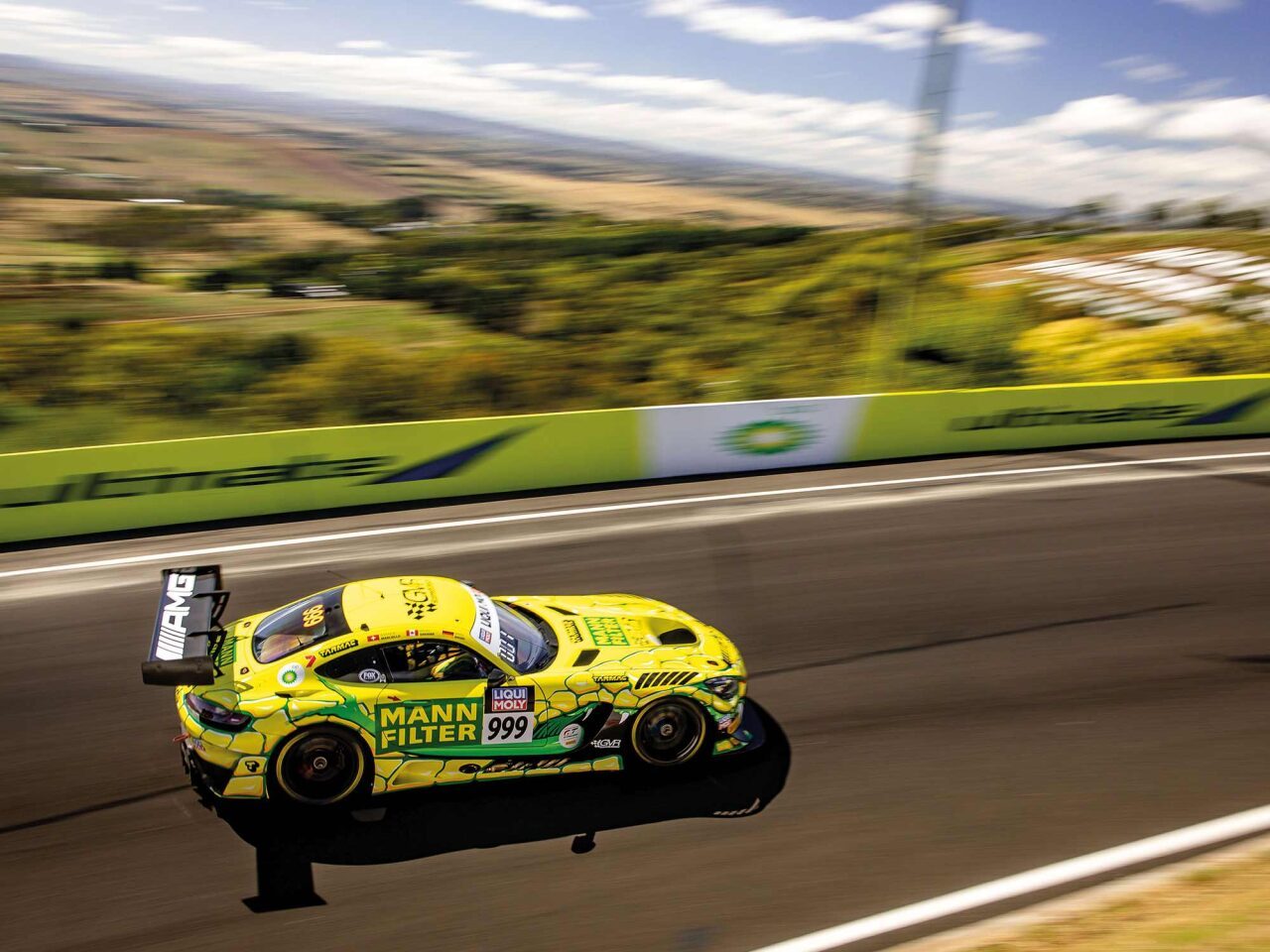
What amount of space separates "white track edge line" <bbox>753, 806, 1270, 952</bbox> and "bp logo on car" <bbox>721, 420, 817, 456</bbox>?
8.59m

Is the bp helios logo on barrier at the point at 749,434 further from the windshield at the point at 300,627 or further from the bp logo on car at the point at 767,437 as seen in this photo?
the windshield at the point at 300,627

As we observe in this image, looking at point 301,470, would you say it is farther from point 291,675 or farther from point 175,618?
point 291,675

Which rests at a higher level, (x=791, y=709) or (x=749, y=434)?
(x=749, y=434)

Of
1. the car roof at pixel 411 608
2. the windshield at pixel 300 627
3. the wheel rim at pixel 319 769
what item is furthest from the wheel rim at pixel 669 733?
the windshield at pixel 300 627

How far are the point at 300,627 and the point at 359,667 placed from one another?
1.96ft

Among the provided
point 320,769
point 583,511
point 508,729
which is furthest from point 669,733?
point 583,511

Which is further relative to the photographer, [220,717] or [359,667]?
[359,667]

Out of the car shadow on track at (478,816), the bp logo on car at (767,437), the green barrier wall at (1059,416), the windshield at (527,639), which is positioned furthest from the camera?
the green barrier wall at (1059,416)

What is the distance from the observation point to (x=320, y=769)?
6.28 meters

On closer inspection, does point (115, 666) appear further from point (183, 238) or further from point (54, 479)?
point (183, 238)

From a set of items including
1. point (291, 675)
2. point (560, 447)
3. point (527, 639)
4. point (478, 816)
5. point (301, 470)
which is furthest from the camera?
point (560, 447)

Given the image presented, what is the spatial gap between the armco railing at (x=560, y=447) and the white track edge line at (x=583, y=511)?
88cm

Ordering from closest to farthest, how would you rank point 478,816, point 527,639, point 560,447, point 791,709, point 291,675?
point 291,675 → point 478,816 → point 527,639 → point 791,709 → point 560,447

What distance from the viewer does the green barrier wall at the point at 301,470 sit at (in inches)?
457
